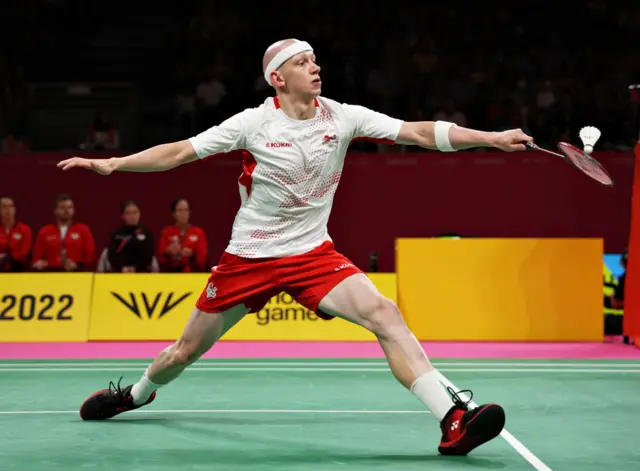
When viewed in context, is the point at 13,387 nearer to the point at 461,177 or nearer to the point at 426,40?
the point at 461,177

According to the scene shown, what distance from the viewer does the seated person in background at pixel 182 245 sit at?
1315 centimetres

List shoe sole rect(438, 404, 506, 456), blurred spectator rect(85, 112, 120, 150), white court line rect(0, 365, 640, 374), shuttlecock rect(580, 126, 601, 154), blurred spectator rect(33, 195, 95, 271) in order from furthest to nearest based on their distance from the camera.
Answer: blurred spectator rect(85, 112, 120, 150)
blurred spectator rect(33, 195, 95, 271)
white court line rect(0, 365, 640, 374)
shuttlecock rect(580, 126, 601, 154)
shoe sole rect(438, 404, 506, 456)

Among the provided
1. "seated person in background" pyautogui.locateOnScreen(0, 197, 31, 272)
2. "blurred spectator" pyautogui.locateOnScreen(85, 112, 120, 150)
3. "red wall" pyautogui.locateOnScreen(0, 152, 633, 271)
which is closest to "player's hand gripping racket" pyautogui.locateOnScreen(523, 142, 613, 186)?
"seated person in background" pyautogui.locateOnScreen(0, 197, 31, 272)

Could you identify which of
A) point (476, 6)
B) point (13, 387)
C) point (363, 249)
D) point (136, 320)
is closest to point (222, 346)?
point (136, 320)

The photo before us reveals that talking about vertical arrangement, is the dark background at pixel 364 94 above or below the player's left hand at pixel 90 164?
above

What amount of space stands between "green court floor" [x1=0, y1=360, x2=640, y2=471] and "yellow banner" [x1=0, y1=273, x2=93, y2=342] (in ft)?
7.42

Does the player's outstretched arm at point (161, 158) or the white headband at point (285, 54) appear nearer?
the player's outstretched arm at point (161, 158)

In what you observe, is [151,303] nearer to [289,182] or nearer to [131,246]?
[131,246]

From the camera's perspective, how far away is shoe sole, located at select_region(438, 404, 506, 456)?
507cm

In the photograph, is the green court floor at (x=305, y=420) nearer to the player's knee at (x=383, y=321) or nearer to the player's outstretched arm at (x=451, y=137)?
the player's knee at (x=383, y=321)

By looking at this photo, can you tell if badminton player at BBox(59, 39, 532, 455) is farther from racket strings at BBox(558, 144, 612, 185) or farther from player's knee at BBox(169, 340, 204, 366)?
racket strings at BBox(558, 144, 612, 185)

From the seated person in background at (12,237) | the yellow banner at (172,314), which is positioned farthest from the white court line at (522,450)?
the seated person in background at (12,237)

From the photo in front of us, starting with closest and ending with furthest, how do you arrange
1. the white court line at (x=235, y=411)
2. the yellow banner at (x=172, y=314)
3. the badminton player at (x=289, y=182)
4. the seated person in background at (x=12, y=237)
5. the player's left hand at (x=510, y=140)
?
the player's left hand at (x=510, y=140)
the badminton player at (x=289, y=182)
the white court line at (x=235, y=411)
the yellow banner at (x=172, y=314)
the seated person in background at (x=12, y=237)

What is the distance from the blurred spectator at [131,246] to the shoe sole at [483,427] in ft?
26.8
